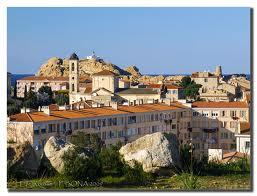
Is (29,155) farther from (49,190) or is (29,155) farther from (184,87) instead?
(184,87)

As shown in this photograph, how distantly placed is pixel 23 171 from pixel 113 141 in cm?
1183

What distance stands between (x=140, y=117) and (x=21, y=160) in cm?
1308

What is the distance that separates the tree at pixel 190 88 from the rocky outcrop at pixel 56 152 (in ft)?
93.5

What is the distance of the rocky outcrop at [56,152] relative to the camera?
287 inches

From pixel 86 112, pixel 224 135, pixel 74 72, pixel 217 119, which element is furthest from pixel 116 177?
pixel 74 72

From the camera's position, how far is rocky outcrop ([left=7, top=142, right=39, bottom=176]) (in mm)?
7090

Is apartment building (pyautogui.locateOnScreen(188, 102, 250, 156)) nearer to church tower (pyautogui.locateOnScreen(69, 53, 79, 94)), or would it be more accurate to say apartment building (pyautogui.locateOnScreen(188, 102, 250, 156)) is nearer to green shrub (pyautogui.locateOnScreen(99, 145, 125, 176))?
church tower (pyautogui.locateOnScreen(69, 53, 79, 94))

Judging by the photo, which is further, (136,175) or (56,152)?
(56,152)

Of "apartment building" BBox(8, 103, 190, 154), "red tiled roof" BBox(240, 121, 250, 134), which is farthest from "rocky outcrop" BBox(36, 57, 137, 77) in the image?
"red tiled roof" BBox(240, 121, 250, 134)

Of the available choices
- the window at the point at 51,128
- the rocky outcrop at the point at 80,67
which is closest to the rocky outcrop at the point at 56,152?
the window at the point at 51,128

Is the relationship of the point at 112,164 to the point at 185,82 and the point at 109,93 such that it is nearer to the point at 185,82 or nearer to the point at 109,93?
the point at 109,93

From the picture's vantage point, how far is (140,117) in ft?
66.2

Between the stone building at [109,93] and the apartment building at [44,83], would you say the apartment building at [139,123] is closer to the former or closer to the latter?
the stone building at [109,93]

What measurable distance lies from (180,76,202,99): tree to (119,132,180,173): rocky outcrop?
2800 centimetres
